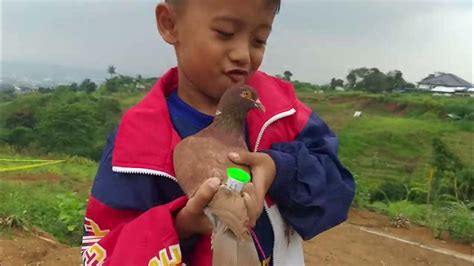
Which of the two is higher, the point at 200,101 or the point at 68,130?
the point at 200,101

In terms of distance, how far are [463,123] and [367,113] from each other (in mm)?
5947

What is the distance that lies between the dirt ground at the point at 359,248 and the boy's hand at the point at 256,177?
3.92 meters

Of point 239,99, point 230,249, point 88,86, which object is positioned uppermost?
point 239,99

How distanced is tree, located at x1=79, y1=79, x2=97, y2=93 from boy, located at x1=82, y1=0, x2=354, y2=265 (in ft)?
74.7

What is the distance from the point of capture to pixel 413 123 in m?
29.2

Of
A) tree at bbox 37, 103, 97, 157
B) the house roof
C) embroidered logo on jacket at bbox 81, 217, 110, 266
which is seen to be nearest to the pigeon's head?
embroidered logo on jacket at bbox 81, 217, 110, 266

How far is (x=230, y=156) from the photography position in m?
1.06

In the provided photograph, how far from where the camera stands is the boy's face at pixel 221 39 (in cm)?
118

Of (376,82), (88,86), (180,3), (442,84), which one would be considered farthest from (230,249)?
A: (442,84)

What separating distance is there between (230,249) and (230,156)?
189 mm

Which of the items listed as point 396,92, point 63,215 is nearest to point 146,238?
point 63,215

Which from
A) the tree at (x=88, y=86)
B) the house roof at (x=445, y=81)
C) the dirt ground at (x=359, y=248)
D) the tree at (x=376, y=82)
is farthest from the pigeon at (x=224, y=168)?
the house roof at (x=445, y=81)

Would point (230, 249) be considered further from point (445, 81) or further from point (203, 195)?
point (445, 81)

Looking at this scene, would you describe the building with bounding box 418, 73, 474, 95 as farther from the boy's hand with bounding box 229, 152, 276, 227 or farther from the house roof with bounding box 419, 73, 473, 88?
the boy's hand with bounding box 229, 152, 276, 227
